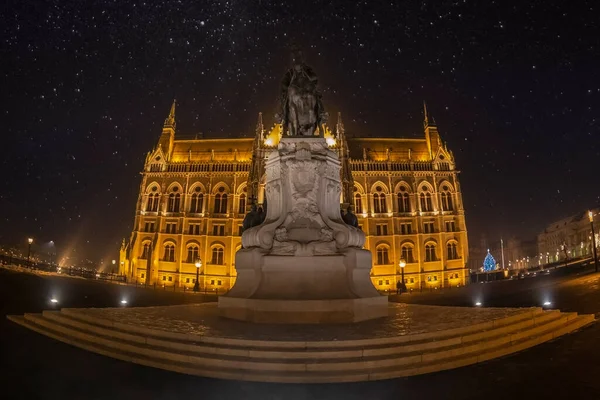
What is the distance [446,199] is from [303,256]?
44625 millimetres

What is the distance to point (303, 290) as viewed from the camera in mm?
8086

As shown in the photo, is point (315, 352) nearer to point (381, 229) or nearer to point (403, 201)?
point (381, 229)

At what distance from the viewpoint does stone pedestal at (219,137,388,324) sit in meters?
7.65

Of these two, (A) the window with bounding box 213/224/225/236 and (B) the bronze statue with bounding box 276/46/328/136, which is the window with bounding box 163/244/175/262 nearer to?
(A) the window with bounding box 213/224/225/236

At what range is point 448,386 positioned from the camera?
14.7 feet

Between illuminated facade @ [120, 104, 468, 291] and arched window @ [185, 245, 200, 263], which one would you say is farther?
arched window @ [185, 245, 200, 263]

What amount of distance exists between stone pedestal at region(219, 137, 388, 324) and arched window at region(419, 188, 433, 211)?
136 ft

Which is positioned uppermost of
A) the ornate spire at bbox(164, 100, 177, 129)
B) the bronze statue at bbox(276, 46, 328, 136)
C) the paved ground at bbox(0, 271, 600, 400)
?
the ornate spire at bbox(164, 100, 177, 129)

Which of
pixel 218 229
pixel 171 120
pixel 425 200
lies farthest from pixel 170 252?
pixel 425 200

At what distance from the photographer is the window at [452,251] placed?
1831 inches

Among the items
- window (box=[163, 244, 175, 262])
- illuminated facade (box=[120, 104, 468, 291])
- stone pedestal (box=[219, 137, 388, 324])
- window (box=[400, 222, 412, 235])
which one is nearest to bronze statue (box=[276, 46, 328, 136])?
stone pedestal (box=[219, 137, 388, 324])

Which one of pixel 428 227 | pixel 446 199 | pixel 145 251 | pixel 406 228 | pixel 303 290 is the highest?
pixel 446 199

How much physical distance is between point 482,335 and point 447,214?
1748 inches

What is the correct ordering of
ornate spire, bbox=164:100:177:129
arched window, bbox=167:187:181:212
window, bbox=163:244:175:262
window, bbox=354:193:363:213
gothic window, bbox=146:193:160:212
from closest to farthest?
A: window, bbox=163:244:175:262 → window, bbox=354:193:363:213 → gothic window, bbox=146:193:160:212 → arched window, bbox=167:187:181:212 → ornate spire, bbox=164:100:177:129
